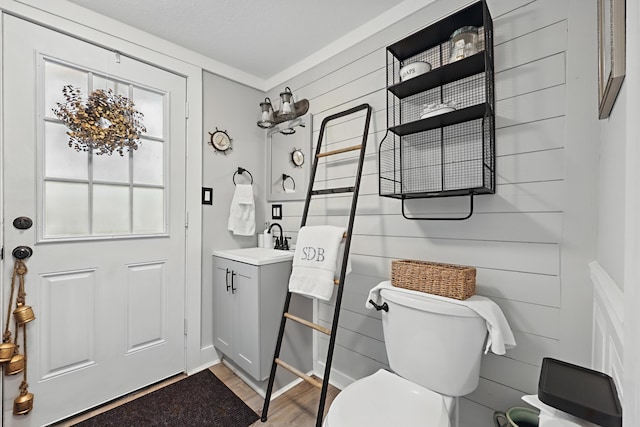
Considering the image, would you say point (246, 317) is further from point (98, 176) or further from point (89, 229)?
point (98, 176)

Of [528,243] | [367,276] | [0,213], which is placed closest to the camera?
[528,243]

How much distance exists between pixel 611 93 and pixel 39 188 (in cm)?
252

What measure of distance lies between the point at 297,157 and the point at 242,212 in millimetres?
640

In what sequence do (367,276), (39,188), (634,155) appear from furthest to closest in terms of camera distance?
1. (367,276)
2. (39,188)
3. (634,155)

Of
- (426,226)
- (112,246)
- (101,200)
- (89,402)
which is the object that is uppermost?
(101,200)

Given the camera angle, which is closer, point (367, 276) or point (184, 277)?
point (367, 276)

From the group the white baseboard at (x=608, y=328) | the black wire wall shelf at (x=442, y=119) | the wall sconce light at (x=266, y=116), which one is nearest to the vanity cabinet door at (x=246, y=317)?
the black wire wall shelf at (x=442, y=119)

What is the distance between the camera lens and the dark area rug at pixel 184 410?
64.4 inches

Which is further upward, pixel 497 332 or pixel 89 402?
pixel 497 332

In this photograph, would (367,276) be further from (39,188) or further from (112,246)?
(39,188)

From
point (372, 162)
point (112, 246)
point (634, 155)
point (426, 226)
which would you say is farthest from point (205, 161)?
point (634, 155)

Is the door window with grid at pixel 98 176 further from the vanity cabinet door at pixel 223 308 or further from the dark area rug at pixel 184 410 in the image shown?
the dark area rug at pixel 184 410

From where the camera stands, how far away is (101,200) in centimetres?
179

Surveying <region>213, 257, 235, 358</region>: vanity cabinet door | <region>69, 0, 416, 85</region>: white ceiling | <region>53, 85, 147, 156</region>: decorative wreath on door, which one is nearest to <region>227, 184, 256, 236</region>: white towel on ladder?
<region>213, 257, 235, 358</region>: vanity cabinet door
